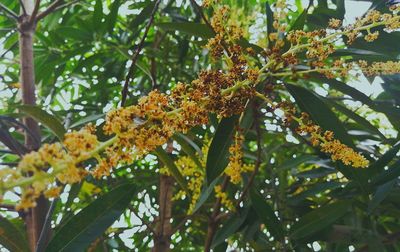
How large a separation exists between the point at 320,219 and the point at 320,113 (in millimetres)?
453

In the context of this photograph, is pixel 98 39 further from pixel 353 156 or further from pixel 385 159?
pixel 353 156

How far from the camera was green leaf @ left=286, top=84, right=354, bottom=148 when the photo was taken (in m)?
1.13

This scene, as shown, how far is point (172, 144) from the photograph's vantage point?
6.63 ft

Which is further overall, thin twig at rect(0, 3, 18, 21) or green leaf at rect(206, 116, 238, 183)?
thin twig at rect(0, 3, 18, 21)

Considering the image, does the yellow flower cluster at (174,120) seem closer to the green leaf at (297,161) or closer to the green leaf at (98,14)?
the green leaf at (297,161)

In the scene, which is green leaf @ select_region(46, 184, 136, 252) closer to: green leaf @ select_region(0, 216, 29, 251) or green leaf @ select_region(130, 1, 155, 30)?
green leaf @ select_region(0, 216, 29, 251)

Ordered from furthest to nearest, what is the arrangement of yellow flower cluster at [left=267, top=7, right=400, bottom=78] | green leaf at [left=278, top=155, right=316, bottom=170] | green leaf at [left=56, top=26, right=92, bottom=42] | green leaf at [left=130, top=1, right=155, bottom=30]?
green leaf at [left=56, top=26, right=92, bottom=42] < green leaf at [left=130, top=1, right=155, bottom=30] < green leaf at [left=278, top=155, right=316, bottom=170] < yellow flower cluster at [left=267, top=7, right=400, bottom=78]

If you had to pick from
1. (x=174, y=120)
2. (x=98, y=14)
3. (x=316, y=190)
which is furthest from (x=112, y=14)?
(x=174, y=120)

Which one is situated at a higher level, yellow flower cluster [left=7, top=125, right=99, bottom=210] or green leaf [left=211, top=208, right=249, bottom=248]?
green leaf [left=211, top=208, right=249, bottom=248]

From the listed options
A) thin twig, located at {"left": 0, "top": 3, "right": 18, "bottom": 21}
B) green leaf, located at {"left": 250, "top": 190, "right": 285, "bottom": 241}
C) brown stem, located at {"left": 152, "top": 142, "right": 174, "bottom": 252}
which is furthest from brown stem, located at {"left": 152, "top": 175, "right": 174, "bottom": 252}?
thin twig, located at {"left": 0, "top": 3, "right": 18, "bottom": 21}

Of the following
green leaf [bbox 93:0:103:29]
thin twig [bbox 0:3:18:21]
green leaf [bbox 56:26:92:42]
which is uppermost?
green leaf [bbox 56:26:92:42]

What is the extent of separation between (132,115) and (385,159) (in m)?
0.92

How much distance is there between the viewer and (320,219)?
58.6 inches

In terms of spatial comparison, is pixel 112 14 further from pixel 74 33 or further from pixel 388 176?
pixel 388 176
